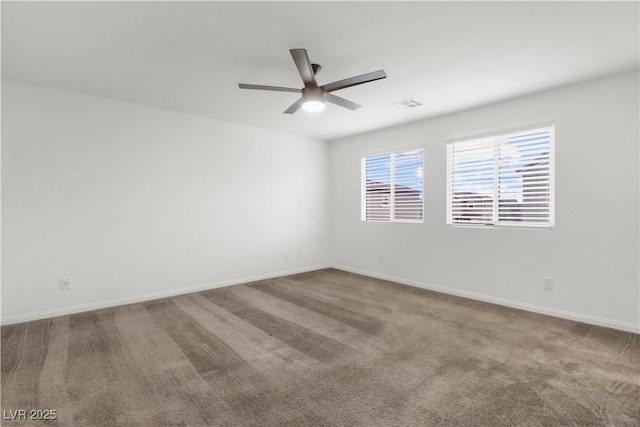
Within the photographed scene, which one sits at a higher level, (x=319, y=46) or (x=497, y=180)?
(x=319, y=46)

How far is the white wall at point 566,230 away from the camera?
9.84ft

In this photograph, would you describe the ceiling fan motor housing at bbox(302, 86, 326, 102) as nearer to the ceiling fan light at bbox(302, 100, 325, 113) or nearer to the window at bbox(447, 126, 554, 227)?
the ceiling fan light at bbox(302, 100, 325, 113)

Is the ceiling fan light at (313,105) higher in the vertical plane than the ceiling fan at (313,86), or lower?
lower

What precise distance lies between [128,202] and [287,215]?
248 cm

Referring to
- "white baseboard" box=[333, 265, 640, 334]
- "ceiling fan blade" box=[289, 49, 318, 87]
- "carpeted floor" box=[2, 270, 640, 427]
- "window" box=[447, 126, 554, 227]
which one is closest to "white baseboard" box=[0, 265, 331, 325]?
"carpeted floor" box=[2, 270, 640, 427]

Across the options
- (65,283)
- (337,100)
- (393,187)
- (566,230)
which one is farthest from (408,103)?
(65,283)

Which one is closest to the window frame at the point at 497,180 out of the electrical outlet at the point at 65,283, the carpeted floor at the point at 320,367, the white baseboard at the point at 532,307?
the white baseboard at the point at 532,307

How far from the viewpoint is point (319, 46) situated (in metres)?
2.51

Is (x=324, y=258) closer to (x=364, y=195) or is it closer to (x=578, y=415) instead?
(x=364, y=195)

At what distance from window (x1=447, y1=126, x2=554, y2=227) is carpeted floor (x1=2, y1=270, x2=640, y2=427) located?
3.87ft

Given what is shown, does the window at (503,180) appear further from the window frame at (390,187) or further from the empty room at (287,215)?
the window frame at (390,187)

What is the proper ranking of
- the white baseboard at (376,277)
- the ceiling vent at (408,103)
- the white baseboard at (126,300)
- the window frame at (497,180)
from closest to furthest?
the white baseboard at (376,277) → the white baseboard at (126,300) → the window frame at (497,180) → the ceiling vent at (408,103)

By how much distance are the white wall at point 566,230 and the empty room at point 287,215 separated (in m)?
0.02

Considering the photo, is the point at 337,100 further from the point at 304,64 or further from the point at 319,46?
the point at 304,64
